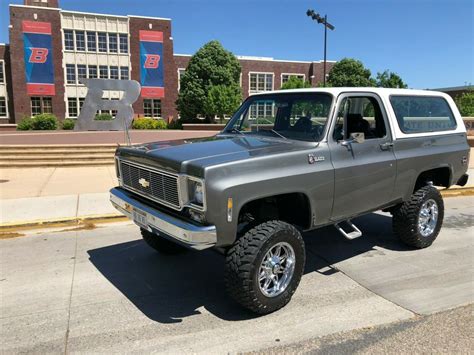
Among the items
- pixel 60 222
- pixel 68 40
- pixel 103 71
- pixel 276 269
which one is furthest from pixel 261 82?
pixel 276 269

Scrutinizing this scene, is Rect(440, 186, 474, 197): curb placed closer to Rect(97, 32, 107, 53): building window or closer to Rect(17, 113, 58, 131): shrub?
Rect(17, 113, 58, 131): shrub

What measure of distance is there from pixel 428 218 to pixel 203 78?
115ft

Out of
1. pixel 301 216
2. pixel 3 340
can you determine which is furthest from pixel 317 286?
pixel 3 340

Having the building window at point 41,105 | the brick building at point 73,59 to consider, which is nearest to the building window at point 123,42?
the brick building at point 73,59

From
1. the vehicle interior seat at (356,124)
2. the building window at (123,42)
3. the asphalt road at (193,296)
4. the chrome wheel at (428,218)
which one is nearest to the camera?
the asphalt road at (193,296)

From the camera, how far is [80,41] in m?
40.9

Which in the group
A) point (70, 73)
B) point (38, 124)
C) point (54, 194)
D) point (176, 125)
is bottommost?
point (54, 194)

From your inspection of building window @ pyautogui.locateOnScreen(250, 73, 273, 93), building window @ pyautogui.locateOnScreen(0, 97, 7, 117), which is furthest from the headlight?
building window @ pyautogui.locateOnScreen(250, 73, 273, 93)

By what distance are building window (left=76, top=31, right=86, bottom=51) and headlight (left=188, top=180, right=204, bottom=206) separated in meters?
42.4

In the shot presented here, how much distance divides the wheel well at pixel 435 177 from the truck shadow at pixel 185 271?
958mm

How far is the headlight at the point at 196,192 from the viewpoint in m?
3.35

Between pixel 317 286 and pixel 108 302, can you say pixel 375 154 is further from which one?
pixel 108 302

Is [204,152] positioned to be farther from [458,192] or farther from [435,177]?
[458,192]

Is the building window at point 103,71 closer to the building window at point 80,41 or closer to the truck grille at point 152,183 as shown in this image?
the building window at point 80,41
